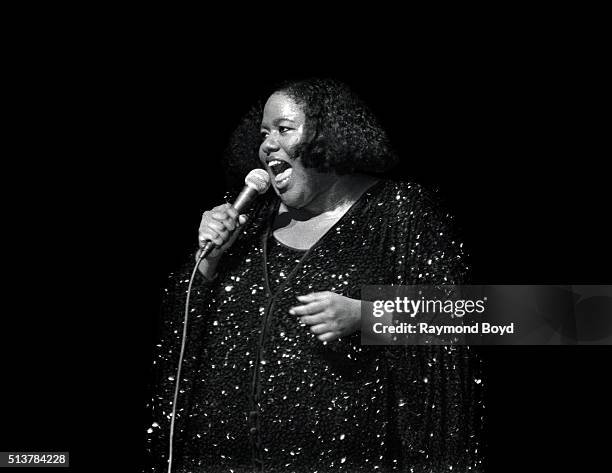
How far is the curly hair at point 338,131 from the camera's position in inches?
80.0

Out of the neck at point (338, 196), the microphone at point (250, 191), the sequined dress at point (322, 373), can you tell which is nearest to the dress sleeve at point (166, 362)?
the sequined dress at point (322, 373)

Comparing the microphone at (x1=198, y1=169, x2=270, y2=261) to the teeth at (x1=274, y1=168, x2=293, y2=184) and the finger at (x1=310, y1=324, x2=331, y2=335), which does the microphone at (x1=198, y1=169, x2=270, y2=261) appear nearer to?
the teeth at (x1=274, y1=168, x2=293, y2=184)

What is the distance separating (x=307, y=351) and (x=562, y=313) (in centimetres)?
54

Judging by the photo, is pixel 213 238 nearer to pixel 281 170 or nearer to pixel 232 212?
pixel 232 212

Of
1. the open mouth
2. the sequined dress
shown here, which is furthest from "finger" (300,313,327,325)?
the open mouth

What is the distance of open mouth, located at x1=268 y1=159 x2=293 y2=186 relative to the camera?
2.05 metres

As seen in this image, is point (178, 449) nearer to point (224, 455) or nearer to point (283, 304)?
point (224, 455)

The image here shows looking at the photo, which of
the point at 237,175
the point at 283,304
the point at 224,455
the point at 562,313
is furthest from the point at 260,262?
the point at 562,313

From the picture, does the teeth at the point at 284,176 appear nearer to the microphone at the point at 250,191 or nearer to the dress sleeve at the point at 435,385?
the microphone at the point at 250,191

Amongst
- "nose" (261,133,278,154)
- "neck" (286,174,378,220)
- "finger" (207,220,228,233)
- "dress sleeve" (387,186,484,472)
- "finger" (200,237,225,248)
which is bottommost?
"dress sleeve" (387,186,484,472)

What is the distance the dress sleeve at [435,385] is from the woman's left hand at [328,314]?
122mm

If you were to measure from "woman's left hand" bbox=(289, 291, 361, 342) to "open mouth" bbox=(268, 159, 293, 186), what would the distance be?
11.8 inches

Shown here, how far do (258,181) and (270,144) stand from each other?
0.12 m

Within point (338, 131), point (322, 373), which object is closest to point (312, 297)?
point (322, 373)
